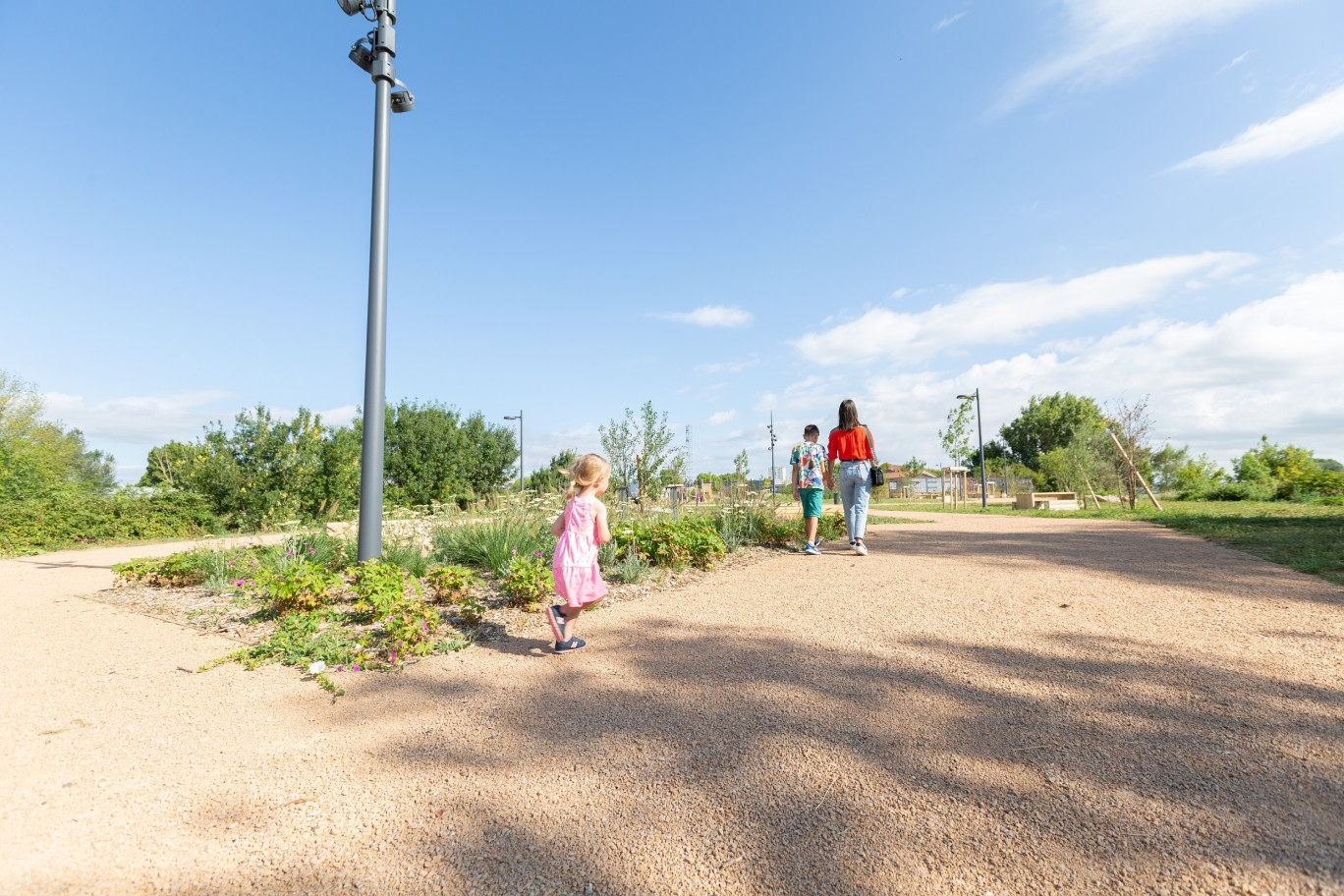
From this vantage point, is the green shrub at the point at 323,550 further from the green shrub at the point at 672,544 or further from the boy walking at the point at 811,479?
the boy walking at the point at 811,479

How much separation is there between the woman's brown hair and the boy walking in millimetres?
454

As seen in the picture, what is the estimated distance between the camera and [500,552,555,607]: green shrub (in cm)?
477

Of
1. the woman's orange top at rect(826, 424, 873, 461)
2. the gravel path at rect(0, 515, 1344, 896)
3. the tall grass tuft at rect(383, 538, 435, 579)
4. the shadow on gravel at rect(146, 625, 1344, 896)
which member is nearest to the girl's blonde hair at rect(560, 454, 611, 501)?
the gravel path at rect(0, 515, 1344, 896)

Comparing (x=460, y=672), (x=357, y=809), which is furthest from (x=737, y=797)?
(x=460, y=672)

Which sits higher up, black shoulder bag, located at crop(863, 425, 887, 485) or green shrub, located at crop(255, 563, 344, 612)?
black shoulder bag, located at crop(863, 425, 887, 485)

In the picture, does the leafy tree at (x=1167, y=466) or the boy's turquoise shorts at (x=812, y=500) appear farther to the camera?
the leafy tree at (x=1167, y=466)

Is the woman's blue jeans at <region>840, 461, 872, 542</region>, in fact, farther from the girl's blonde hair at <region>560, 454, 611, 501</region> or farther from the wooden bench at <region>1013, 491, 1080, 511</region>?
the wooden bench at <region>1013, 491, 1080, 511</region>

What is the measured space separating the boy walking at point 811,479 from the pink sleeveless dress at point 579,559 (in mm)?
4043

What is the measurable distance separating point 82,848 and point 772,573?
5.19 metres

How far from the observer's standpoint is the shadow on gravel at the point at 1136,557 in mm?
5016

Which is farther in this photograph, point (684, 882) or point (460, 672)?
point (460, 672)

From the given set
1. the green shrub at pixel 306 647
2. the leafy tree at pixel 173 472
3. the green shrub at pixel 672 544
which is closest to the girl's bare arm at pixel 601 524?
the green shrub at pixel 306 647

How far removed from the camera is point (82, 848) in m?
1.98

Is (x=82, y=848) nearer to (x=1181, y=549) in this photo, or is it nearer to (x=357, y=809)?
(x=357, y=809)
